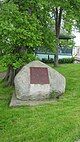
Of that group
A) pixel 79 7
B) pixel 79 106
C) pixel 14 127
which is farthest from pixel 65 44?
pixel 14 127

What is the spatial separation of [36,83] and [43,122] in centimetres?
259

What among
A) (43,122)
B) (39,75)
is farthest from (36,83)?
(43,122)

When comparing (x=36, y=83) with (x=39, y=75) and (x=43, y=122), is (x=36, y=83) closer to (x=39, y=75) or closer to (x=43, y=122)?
(x=39, y=75)

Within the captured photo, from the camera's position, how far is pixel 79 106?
33.8 ft

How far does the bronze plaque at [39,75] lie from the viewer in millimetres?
11391

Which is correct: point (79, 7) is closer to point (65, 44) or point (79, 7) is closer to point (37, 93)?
point (37, 93)

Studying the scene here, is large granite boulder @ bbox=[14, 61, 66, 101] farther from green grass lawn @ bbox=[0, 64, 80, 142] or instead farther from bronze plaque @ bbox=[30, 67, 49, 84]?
green grass lawn @ bbox=[0, 64, 80, 142]

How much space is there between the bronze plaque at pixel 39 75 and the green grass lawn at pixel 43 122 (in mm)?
862

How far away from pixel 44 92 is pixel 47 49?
3083mm

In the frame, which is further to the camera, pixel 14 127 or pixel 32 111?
pixel 32 111

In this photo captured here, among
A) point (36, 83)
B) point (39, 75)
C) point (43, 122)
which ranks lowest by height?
point (43, 122)

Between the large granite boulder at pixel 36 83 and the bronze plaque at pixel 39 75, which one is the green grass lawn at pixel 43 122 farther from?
the bronze plaque at pixel 39 75

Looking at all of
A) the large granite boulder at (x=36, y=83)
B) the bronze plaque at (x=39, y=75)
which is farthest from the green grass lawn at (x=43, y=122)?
the bronze plaque at (x=39, y=75)

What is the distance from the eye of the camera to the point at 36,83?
11273 mm
